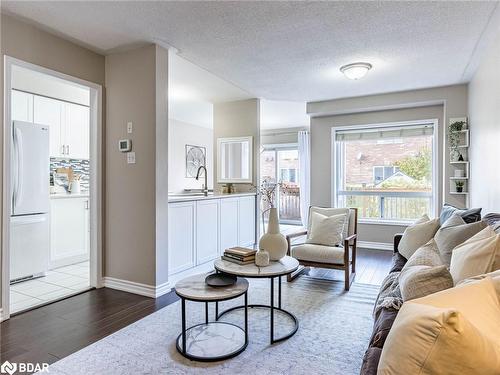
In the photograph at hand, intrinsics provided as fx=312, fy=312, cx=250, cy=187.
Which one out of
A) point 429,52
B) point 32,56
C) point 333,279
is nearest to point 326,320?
point 333,279

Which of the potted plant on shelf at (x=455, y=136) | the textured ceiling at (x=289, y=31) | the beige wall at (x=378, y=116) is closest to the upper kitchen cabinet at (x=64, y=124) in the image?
the textured ceiling at (x=289, y=31)

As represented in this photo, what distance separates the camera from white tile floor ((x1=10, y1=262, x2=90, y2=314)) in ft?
9.77

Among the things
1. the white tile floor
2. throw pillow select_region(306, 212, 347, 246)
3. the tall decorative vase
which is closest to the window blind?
throw pillow select_region(306, 212, 347, 246)

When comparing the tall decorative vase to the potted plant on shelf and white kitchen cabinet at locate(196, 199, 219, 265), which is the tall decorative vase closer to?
white kitchen cabinet at locate(196, 199, 219, 265)

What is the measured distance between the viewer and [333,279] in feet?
11.9

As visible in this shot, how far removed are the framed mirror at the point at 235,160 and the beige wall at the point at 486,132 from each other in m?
3.02

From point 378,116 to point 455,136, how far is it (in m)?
1.27

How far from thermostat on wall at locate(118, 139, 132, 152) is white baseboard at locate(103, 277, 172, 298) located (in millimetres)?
1390

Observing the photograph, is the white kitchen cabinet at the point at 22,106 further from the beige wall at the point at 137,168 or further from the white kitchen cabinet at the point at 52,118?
the beige wall at the point at 137,168

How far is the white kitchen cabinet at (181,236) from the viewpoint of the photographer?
3.39 meters

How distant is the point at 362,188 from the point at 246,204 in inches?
88.1

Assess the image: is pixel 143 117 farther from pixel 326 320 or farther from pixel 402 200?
pixel 402 200

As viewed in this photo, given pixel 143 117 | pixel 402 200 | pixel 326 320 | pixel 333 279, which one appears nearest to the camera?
pixel 326 320

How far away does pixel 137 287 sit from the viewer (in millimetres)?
3219
